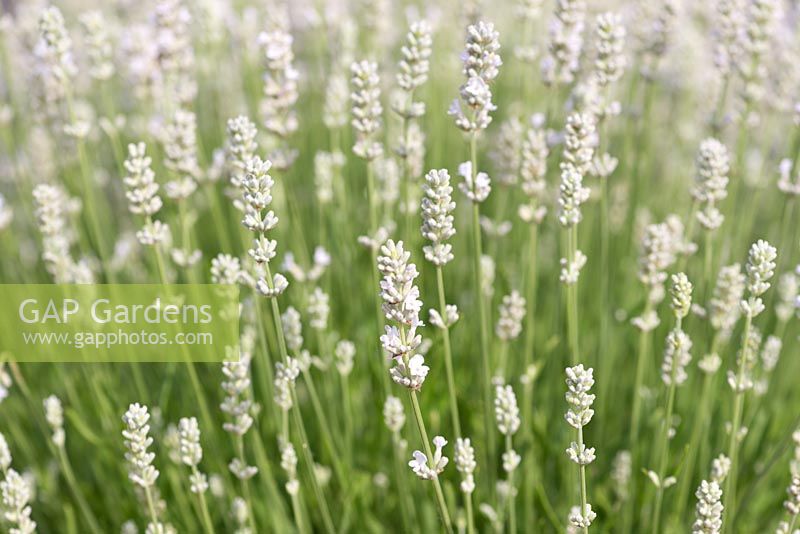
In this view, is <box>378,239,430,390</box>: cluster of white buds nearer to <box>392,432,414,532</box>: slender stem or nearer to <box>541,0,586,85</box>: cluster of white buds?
<box>392,432,414,532</box>: slender stem

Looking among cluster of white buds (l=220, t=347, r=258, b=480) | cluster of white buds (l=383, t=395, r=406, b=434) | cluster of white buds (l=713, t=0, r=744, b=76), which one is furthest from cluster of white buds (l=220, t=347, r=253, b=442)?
cluster of white buds (l=713, t=0, r=744, b=76)

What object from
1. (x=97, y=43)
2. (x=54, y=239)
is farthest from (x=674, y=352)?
(x=97, y=43)

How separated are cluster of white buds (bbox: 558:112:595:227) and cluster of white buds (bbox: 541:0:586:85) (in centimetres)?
61

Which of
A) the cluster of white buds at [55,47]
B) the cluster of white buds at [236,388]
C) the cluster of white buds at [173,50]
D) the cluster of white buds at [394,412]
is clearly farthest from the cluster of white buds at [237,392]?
the cluster of white buds at [173,50]

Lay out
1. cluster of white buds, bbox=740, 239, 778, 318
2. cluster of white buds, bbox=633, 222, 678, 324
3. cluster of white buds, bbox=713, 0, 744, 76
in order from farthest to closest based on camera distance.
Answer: cluster of white buds, bbox=713, 0, 744, 76 < cluster of white buds, bbox=633, 222, 678, 324 < cluster of white buds, bbox=740, 239, 778, 318

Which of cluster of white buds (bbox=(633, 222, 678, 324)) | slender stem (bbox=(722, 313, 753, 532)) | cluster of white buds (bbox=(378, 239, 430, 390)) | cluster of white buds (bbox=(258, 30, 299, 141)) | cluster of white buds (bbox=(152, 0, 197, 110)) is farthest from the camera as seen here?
cluster of white buds (bbox=(152, 0, 197, 110))

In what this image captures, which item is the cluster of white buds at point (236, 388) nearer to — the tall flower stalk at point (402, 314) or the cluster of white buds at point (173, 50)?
the tall flower stalk at point (402, 314)

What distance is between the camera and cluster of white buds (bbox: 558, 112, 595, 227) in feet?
7.08

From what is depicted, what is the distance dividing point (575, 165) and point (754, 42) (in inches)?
46.4

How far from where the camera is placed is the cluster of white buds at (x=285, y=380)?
2.17 m

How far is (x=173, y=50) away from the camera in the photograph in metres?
3.13

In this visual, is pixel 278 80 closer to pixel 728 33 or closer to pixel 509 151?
pixel 509 151

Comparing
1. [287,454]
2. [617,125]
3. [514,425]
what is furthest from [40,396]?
[617,125]

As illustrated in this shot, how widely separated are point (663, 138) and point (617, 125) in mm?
596
